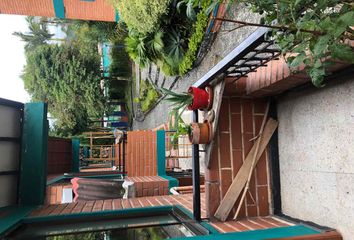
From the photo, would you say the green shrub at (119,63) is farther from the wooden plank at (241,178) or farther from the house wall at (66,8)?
the wooden plank at (241,178)

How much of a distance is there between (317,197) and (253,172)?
2.06ft

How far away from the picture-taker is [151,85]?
595 inches

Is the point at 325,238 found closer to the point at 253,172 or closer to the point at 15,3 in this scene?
the point at 253,172

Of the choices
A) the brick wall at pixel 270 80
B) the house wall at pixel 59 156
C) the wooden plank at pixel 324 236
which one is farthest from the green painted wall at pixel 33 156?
the house wall at pixel 59 156

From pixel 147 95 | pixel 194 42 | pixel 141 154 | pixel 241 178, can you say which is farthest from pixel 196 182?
pixel 147 95

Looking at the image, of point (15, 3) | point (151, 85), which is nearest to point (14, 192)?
point (15, 3)

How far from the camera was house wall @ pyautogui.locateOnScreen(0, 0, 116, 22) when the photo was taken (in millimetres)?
9945

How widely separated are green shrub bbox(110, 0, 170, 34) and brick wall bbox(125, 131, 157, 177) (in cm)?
332

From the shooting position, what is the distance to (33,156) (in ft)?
13.0

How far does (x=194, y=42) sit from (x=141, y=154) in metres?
3.47

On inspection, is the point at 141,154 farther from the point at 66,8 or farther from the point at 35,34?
the point at 35,34

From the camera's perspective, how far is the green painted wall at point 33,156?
3.91 meters

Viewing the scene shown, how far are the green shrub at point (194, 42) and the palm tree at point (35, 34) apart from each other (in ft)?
63.3

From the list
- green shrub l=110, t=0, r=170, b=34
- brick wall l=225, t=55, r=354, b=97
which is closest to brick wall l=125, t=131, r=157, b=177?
green shrub l=110, t=0, r=170, b=34
